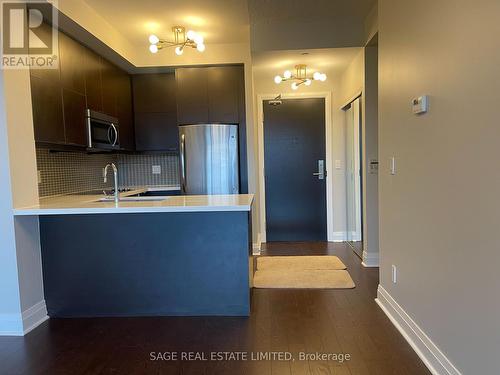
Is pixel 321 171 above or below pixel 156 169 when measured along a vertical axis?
below

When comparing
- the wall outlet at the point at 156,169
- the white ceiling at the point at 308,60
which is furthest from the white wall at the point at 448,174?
the wall outlet at the point at 156,169

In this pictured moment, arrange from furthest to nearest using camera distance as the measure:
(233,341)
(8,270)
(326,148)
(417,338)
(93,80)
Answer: (326,148) → (93,80) → (8,270) → (233,341) → (417,338)

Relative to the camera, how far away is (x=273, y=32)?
3889 millimetres

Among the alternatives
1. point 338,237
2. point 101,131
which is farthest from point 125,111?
point 338,237

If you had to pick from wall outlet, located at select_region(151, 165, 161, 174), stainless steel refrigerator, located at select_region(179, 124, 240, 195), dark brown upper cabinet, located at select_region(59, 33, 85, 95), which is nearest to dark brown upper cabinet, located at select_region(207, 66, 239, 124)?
stainless steel refrigerator, located at select_region(179, 124, 240, 195)

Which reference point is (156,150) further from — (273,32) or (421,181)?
(421,181)

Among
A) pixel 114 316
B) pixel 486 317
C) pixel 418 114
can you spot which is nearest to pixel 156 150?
pixel 114 316

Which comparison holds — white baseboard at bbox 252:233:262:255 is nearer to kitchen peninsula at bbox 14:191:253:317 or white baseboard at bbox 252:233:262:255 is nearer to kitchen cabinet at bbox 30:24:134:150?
kitchen peninsula at bbox 14:191:253:317

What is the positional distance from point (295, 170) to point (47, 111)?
10.8 feet

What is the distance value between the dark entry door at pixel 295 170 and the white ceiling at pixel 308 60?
558mm

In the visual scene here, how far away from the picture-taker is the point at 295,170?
5.18 m

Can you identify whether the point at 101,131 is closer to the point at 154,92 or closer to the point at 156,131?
the point at 156,131

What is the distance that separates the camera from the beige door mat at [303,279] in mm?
3273

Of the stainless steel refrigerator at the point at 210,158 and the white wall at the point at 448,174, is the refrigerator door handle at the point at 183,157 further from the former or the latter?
the white wall at the point at 448,174
